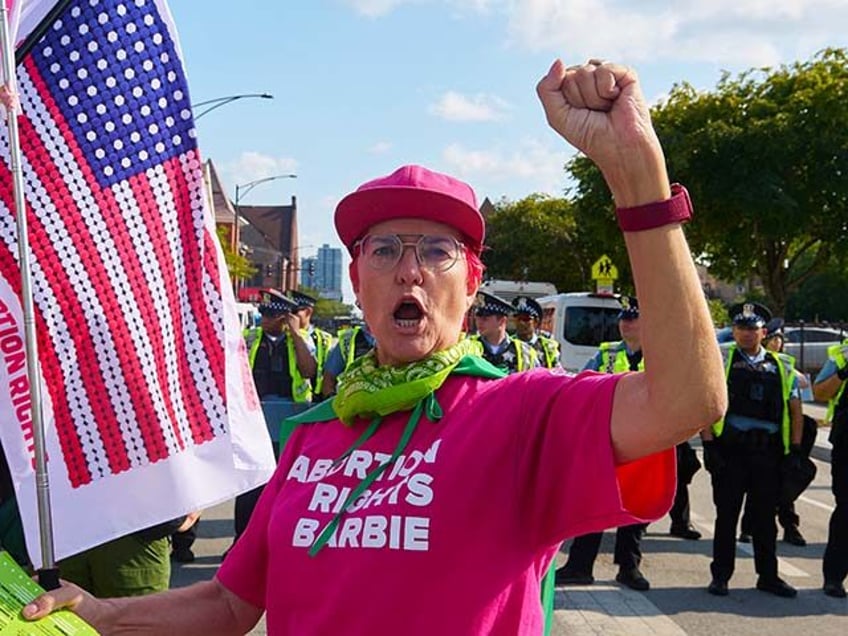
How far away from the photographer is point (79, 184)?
2629 millimetres

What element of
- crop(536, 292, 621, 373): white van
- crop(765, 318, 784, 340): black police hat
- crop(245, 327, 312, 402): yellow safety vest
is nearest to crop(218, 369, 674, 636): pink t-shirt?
crop(245, 327, 312, 402): yellow safety vest

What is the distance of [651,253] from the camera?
62.0 inches

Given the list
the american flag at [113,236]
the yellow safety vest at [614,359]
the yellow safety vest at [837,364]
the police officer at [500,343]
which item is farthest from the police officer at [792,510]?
the american flag at [113,236]

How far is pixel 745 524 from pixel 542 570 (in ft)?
22.5

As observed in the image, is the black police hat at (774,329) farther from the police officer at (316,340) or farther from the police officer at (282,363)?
the police officer at (282,363)

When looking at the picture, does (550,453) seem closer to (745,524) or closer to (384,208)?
(384,208)

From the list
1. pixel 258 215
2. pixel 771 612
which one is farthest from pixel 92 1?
pixel 258 215

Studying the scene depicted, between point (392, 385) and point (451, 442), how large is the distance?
19 centimetres

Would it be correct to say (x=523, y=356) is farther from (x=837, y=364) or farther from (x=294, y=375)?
(x=837, y=364)

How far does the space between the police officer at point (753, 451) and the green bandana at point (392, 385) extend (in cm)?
561

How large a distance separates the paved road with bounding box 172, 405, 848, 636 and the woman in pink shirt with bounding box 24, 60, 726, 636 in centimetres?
434

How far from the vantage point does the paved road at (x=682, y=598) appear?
6.25 metres

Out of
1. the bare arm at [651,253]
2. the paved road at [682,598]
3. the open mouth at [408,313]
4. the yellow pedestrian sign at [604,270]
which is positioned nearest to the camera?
the bare arm at [651,253]

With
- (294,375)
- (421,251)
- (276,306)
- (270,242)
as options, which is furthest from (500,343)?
(270,242)
